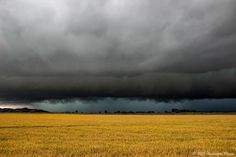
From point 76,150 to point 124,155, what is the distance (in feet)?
9.79

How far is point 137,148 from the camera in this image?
18.8 m

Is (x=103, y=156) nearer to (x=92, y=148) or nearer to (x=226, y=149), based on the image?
(x=92, y=148)

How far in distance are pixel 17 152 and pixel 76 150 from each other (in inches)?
118

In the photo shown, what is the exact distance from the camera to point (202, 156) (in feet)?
53.4

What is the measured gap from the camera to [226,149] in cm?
1931

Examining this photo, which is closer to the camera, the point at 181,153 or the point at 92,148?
the point at 181,153

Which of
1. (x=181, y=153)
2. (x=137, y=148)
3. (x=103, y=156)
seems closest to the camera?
(x=103, y=156)

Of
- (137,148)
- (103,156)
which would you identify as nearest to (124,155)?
(103,156)

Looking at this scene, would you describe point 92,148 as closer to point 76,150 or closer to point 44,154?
point 76,150

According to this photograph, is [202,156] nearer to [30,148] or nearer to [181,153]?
[181,153]

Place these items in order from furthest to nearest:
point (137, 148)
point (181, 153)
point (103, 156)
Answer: point (137, 148)
point (181, 153)
point (103, 156)

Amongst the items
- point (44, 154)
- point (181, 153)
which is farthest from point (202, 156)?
point (44, 154)

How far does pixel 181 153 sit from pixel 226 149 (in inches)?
137

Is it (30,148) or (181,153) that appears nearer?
(181,153)
